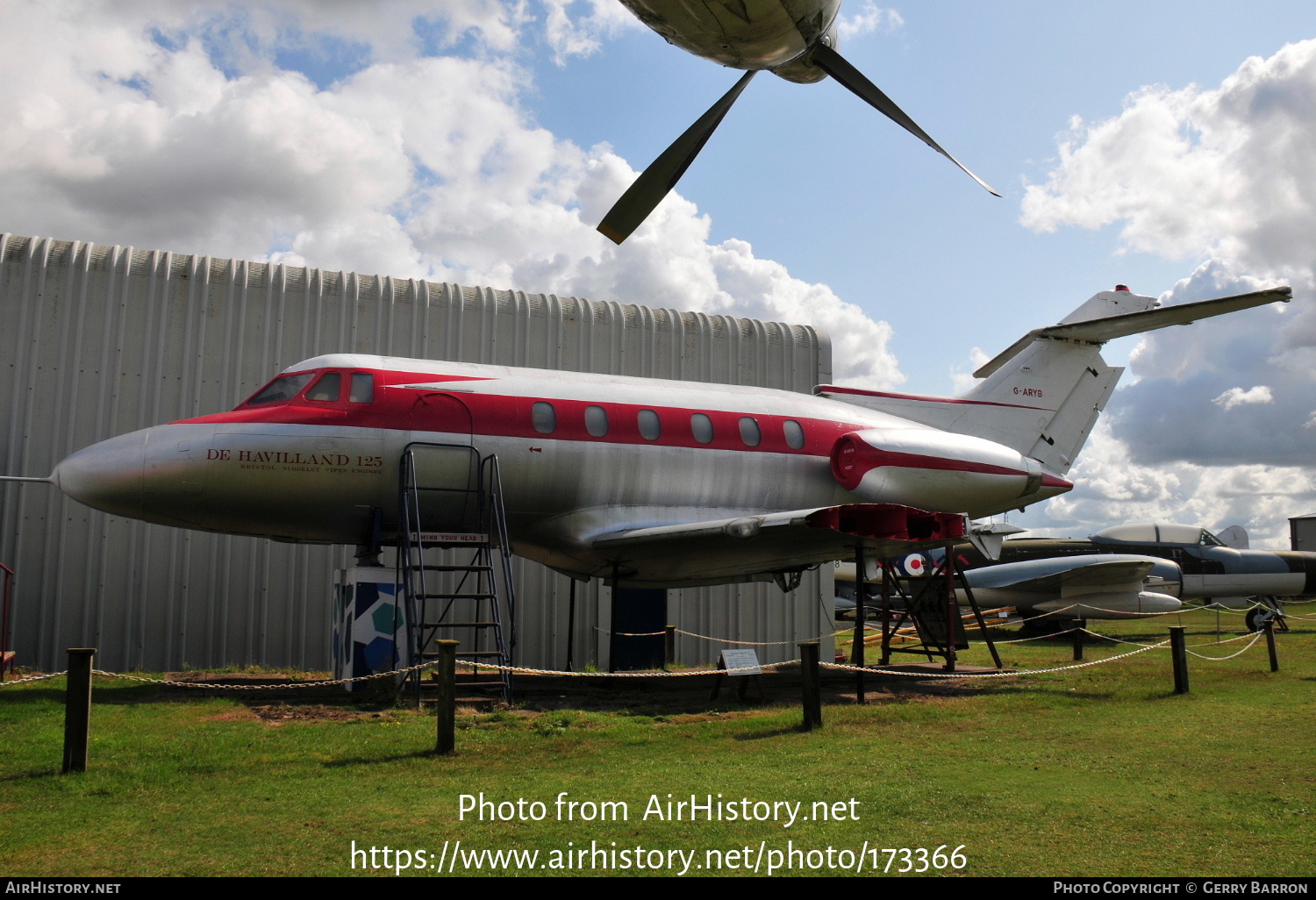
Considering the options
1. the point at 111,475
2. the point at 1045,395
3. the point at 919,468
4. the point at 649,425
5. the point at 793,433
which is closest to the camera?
the point at 111,475

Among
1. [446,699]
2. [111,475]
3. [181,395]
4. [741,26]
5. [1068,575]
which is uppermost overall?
[741,26]

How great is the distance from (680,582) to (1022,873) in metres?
11.1

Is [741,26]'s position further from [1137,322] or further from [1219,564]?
[1219,564]

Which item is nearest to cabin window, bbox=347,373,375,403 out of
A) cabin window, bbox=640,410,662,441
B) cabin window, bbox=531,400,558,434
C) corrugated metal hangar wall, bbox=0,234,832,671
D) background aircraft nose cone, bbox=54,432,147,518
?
cabin window, bbox=531,400,558,434

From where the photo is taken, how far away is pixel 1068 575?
27.4 m

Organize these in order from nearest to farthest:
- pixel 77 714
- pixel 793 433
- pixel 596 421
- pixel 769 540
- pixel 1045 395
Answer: pixel 77 714 → pixel 769 540 → pixel 596 421 → pixel 793 433 → pixel 1045 395

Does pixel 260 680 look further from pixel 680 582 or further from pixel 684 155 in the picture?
pixel 684 155

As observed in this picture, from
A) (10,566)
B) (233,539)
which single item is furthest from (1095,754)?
(10,566)

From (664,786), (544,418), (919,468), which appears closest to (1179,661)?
(919,468)

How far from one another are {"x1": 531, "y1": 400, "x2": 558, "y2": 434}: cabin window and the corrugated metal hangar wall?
522cm

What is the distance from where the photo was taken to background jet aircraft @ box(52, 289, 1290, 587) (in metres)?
12.2

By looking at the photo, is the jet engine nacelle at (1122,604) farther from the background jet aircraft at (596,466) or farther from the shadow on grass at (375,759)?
the shadow on grass at (375,759)

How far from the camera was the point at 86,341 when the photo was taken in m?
16.4

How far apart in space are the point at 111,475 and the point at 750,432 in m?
9.25
